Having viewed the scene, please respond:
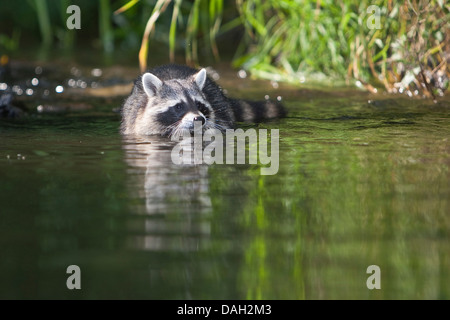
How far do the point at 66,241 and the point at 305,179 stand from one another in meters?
1.73

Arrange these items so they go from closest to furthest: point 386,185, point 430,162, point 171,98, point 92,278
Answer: point 92,278 < point 386,185 < point 430,162 < point 171,98

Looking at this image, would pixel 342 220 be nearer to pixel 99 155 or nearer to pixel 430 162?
pixel 430 162

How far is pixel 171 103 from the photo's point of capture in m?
7.21

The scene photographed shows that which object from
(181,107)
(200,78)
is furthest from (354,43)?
(181,107)

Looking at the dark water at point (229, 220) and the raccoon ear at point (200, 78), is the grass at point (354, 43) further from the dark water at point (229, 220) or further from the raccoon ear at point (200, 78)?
the dark water at point (229, 220)

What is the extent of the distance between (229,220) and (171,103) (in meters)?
3.19

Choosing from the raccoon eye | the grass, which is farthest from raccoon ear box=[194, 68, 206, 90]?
the grass

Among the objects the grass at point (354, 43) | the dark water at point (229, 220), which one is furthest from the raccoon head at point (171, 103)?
the grass at point (354, 43)

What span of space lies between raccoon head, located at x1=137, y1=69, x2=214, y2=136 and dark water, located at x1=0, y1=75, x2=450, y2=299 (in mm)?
714

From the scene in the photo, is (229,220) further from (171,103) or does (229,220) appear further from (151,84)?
(151,84)

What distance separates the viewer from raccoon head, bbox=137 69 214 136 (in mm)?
7105

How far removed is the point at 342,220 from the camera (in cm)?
413

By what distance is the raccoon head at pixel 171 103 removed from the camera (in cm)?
711
